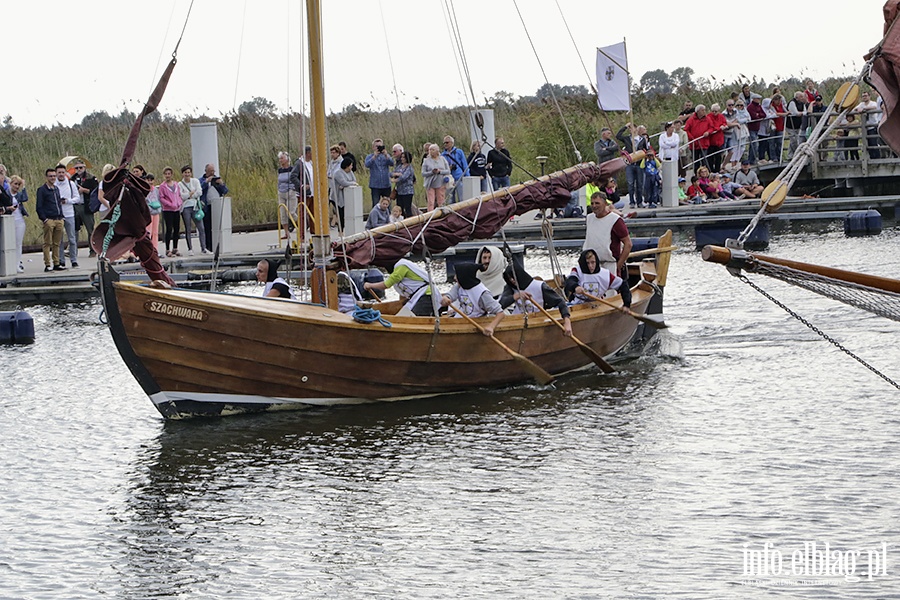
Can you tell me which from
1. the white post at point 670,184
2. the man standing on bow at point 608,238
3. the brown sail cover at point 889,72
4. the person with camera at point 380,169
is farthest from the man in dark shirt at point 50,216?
the brown sail cover at point 889,72

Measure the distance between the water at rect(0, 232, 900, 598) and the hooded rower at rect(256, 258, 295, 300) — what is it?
1.71 meters

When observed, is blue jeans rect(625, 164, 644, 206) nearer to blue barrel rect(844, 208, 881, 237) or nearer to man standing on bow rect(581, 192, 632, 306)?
blue barrel rect(844, 208, 881, 237)

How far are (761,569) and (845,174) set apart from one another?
2914cm

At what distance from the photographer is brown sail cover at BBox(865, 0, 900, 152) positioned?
940 centimetres

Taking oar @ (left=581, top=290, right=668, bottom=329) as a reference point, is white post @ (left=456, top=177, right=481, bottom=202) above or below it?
above

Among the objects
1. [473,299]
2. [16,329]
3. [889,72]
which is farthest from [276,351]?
[16,329]

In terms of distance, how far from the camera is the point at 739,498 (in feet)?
36.5

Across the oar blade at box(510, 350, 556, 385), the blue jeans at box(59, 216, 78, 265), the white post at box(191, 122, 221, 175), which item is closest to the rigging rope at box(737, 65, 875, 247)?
the oar blade at box(510, 350, 556, 385)

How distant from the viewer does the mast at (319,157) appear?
1509cm

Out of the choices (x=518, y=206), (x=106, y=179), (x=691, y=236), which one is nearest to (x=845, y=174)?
(x=691, y=236)

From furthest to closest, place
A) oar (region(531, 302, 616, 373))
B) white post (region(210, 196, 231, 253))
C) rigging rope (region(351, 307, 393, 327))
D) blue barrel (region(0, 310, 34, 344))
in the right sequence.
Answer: white post (region(210, 196, 231, 253)), blue barrel (region(0, 310, 34, 344)), oar (region(531, 302, 616, 373)), rigging rope (region(351, 307, 393, 327))

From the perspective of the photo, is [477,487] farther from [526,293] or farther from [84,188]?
[84,188]

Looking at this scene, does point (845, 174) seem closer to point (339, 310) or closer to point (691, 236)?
point (691, 236)

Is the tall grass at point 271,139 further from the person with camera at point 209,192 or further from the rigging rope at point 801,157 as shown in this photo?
the rigging rope at point 801,157
